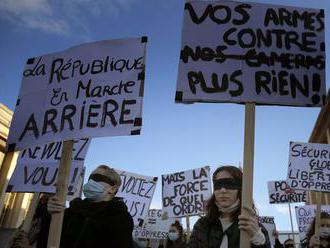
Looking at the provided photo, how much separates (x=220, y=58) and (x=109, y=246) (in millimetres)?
1910

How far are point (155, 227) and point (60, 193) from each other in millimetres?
15146

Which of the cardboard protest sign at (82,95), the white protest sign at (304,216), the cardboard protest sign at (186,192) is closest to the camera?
the cardboard protest sign at (82,95)

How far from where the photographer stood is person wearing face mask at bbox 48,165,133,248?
375 cm

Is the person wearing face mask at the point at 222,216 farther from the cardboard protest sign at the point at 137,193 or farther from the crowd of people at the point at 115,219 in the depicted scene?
the cardboard protest sign at the point at 137,193

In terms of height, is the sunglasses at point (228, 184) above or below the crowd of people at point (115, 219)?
above

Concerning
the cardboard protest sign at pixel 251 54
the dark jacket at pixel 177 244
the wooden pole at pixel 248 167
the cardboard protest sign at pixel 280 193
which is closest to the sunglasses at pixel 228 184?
the wooden pole at pixel 248 167

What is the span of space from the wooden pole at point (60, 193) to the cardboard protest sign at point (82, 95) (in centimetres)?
25

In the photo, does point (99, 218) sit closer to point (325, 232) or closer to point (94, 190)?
point (94, 190)

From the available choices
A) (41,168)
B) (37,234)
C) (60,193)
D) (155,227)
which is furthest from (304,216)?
(60,193)

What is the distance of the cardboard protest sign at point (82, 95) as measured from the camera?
3.99 meters

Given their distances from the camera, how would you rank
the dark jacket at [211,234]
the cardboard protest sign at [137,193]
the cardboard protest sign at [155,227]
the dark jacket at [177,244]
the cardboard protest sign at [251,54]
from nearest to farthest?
1. the dark jacket at [211,234]
2. the cardboard protest sign at [251,54]
3. the dark jacket at [177,244]
4. the cardboard protest sign at [137,193]
5. the cardboard protest sign at [155,227]

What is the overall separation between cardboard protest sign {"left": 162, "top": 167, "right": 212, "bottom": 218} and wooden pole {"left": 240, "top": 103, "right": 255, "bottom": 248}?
5348 mm

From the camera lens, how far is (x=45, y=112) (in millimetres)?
4320

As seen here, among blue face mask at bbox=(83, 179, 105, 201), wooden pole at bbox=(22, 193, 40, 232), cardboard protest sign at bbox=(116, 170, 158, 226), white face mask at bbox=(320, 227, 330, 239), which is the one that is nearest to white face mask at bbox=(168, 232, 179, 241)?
cardboard protest sign at bbox=(116, 170, 158, 226)
